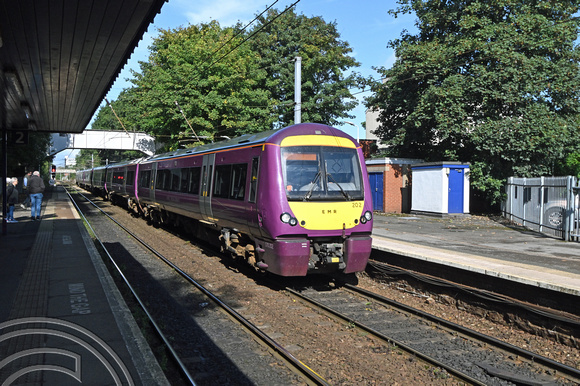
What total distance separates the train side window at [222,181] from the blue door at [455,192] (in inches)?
542

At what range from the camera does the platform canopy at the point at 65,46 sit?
7109mm

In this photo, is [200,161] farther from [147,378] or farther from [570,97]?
[570,97]

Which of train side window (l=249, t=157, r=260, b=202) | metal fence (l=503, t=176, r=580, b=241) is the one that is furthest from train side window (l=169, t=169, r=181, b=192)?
metal fence (l=503, t=176, r=580, b=241)

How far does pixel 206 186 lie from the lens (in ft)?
37.6

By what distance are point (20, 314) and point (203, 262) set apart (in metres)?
5.41

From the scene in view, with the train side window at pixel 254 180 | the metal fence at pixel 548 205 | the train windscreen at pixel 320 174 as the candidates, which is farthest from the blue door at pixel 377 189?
the train side window at pixel 254 180

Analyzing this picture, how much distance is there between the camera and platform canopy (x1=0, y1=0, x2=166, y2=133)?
711 cm

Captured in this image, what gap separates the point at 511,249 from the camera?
38.5 ft

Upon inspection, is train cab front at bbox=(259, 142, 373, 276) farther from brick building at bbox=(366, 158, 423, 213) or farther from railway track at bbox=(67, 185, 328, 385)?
brick building at bbox=(366, 158, 423, 213)

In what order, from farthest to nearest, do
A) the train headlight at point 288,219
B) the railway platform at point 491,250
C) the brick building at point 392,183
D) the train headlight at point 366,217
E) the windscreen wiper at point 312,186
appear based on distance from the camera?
the brick building at point 392,183
the train headlight at point 366,217
the windscreen wiper at point 312,186
the train headlight at point 288,219
the railway platform at point 491,250

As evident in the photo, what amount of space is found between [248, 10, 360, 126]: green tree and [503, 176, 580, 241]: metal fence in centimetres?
1754

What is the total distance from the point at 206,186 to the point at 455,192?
544 inches

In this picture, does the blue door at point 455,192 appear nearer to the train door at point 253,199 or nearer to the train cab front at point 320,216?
the train cab front at point 320,216

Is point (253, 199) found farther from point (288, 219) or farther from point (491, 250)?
point (491, 250)
